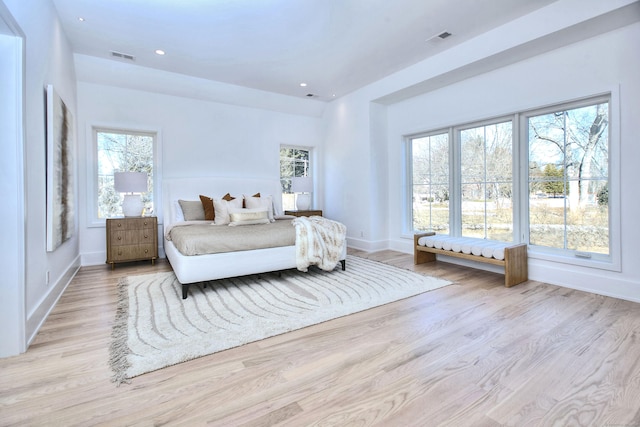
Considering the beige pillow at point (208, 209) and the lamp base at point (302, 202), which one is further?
the lamp base at point (302, 202)

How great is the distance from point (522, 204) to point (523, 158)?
0.55m

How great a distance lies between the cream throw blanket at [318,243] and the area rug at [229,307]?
183 millimetres

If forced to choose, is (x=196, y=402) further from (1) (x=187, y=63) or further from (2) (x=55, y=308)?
(1) (x=187, y=63)

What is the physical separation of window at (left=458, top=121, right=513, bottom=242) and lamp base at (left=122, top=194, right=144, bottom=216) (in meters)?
4.66

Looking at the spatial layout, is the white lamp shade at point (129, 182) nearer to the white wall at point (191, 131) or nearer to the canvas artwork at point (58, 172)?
the white wall at point (191, 131)

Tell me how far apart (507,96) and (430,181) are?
1576 mm

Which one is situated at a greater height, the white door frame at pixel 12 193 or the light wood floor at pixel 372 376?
the white door frame at pixel 12 193

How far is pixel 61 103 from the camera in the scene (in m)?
3.09

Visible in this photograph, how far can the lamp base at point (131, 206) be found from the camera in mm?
4363

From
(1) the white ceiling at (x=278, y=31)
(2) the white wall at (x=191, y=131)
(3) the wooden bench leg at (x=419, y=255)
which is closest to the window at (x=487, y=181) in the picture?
(3) the wooden bench leg at (x=419, y=255)

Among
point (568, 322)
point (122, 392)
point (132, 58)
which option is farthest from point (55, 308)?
point (568, 322)

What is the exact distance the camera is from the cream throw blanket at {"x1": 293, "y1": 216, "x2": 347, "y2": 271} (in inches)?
140

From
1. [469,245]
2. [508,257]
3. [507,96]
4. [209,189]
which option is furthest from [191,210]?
[507,96]

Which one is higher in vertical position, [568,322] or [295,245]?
[295,245]
